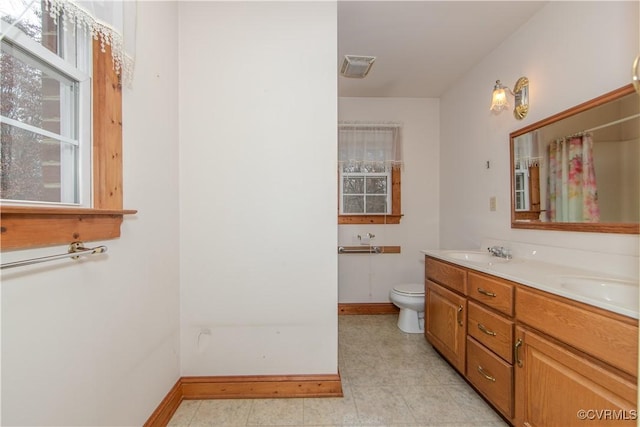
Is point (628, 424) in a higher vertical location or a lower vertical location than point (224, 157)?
lower

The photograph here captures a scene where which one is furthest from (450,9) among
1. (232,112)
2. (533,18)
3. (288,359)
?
(288,359)

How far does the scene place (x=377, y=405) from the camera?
162 centimetres

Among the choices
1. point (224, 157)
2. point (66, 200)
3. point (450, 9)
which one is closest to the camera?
point (66, 200)

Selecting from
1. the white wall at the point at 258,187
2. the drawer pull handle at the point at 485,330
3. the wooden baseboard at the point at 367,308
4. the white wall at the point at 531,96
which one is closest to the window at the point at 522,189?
the white wall at the point at 531,96

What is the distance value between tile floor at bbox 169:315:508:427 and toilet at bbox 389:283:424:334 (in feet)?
1.61

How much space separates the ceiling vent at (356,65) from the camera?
85.1 inches

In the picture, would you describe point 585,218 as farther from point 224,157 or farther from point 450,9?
point 224,157

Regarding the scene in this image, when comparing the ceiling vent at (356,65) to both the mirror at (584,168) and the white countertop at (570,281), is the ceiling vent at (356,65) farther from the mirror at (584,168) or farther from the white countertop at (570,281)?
the white countertop at (570,281)

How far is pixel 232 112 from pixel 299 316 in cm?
141

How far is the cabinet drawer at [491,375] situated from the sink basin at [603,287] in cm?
53

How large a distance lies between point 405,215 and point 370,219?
0.45 metres

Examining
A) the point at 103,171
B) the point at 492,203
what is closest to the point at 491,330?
the point at 492,203

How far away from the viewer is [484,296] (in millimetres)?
1597

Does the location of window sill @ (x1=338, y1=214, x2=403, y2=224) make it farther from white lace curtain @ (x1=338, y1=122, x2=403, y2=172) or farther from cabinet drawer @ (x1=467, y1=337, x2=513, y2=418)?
cabinet drawer @ (x1=467, y1=337, x2=513, y2=418)
